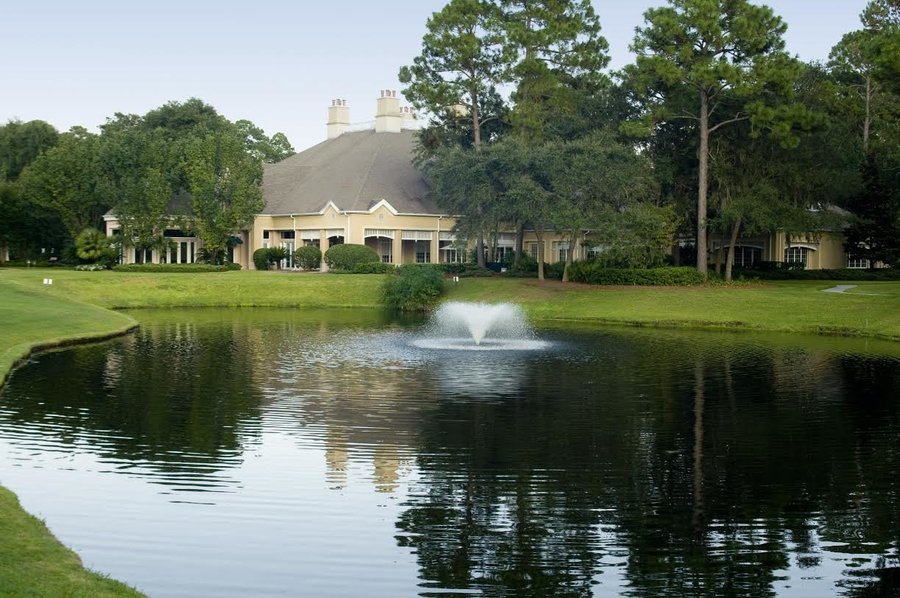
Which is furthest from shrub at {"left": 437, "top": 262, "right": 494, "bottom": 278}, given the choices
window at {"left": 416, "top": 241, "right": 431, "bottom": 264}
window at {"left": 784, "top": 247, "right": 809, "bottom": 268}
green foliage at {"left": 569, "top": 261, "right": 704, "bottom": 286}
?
window at {"left": 784, "top": 247, "right": 809, "bottom": 268}

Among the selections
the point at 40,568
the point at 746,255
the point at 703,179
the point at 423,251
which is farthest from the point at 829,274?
the point at 40,568

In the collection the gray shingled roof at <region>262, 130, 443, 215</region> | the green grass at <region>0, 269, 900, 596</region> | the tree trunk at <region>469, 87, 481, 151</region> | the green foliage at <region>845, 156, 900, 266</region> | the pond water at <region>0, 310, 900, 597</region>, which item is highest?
the tree trunk at <region>469, 87, 481, 151</region>

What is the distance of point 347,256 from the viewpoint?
231ft

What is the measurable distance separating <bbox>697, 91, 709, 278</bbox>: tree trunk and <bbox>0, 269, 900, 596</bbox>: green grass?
13.5 feet

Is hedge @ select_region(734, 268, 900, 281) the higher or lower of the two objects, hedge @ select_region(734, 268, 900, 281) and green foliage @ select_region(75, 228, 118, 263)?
the lower

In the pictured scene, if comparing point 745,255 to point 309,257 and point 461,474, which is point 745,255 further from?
point 461,474

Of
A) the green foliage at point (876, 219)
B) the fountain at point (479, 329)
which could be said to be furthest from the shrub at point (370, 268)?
the green foliage at point (876, 219)

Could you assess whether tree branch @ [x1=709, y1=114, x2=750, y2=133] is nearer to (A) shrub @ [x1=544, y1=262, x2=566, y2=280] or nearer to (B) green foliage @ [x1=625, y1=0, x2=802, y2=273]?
(B) green foliage @ [x1=625, y1=0, x2=802, y2=273]

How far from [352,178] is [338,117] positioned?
1438cm

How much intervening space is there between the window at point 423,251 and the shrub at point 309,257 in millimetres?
8719

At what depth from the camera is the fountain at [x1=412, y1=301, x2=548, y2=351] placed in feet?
128

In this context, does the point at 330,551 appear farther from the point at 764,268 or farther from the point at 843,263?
the point at 843,263

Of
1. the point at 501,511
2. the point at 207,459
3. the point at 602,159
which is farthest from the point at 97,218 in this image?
the point at 501,511

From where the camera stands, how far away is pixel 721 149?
62094 mm
